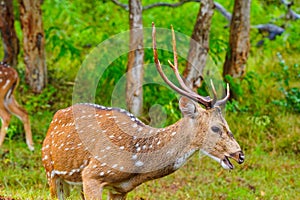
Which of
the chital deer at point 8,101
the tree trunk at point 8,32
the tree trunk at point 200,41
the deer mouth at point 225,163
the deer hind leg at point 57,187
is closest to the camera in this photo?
the deer mouth at point 225,163

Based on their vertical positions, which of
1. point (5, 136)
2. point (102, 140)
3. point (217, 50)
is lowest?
point (5, 136)

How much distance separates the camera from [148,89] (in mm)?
10289

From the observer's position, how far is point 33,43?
10.9 metres

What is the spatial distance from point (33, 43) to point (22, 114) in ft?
5.69

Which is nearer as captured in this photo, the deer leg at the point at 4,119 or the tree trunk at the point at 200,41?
the deer leg at the point at 4,119

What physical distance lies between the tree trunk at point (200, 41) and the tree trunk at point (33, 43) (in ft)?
8.95

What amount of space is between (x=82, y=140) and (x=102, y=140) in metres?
0.21

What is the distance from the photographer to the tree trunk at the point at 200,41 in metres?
9.65

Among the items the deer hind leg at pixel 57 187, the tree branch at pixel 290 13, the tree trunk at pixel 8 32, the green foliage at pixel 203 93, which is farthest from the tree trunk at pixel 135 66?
the tree branch at pixel 290 13

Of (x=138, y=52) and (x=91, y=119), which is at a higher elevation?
(x=91, y=119)

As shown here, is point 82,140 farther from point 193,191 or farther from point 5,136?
point 5,136

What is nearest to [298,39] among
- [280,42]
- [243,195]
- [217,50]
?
[280,42]

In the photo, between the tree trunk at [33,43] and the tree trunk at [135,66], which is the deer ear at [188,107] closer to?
the tree trunk at [135,66]

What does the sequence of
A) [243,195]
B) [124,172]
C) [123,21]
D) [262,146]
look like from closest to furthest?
[124,172]
[243,195]
[262,146]
[123,21]
